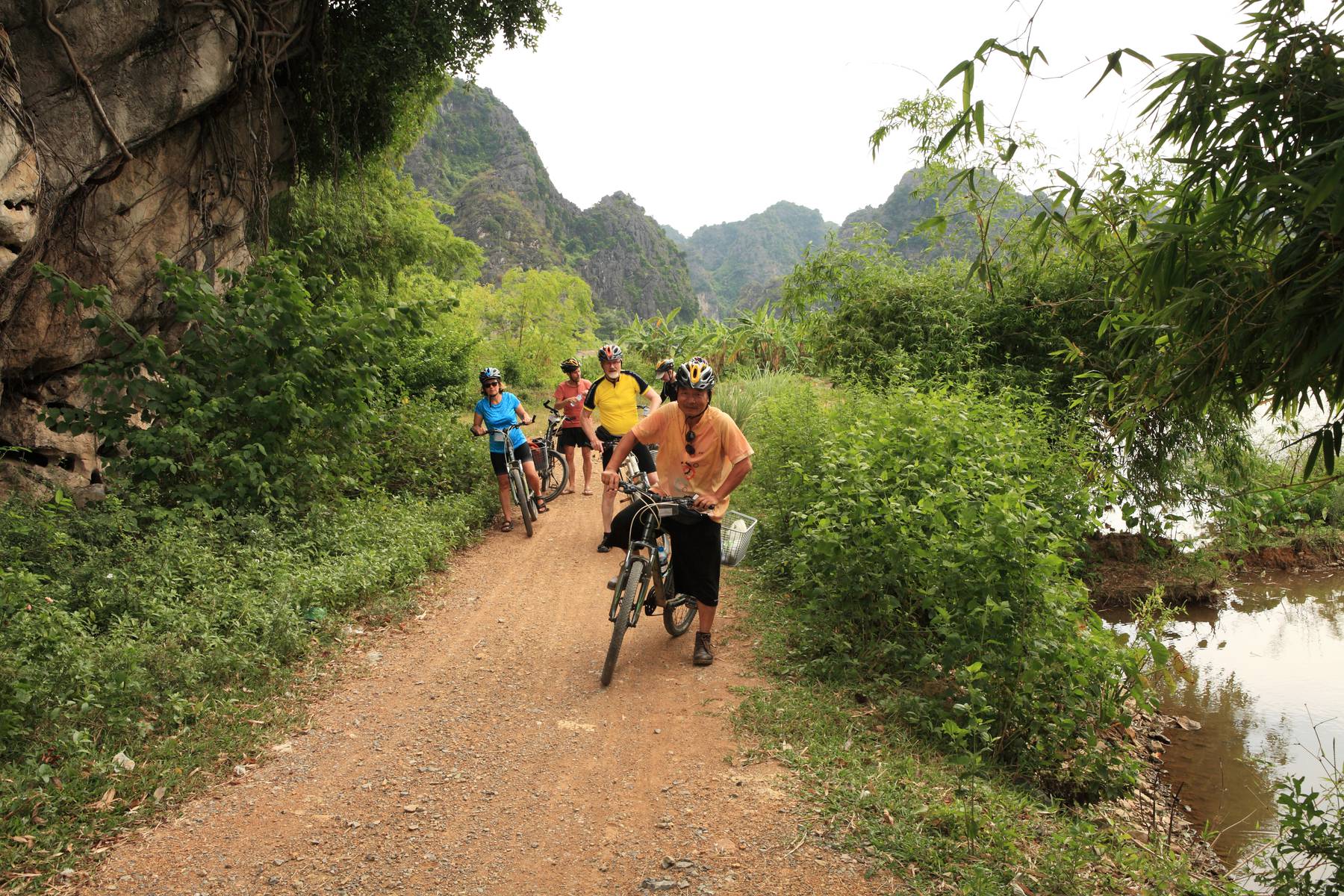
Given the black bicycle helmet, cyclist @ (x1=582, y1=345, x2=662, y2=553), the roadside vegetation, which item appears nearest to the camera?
the roadside vegetation

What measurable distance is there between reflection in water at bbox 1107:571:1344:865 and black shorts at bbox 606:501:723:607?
3175 millimetres

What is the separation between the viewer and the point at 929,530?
19.1 feet

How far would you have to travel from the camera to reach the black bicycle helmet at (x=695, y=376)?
509 cm

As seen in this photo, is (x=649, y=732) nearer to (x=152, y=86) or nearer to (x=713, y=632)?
(x=713, y=632)

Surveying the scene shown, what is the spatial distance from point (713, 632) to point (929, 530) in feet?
6.66

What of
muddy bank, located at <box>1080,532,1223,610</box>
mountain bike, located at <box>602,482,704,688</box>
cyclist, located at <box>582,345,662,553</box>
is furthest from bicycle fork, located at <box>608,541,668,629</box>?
muddy bank, located at <box>1080,532,1223,610</box>

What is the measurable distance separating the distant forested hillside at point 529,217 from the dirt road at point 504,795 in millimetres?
55996

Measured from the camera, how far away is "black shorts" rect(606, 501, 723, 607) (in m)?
5.54

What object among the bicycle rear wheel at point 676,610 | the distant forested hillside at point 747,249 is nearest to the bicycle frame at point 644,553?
the bicycle rear wheel at point 676,610

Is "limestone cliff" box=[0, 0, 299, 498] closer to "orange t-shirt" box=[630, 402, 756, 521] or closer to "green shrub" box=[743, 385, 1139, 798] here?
"orange t-shirt" box=[630, 402, 756, 521]

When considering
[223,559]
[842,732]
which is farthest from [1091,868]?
[223,559]

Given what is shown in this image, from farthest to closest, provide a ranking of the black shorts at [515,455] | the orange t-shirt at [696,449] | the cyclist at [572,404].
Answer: the cyclist at [572,404]
the black shorts at [515,455]
the orange t-shirt at [696,449]

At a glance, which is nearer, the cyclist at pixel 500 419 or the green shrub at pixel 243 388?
the green shrub at pixel 243 388

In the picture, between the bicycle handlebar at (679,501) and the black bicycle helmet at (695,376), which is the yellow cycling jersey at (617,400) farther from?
the black bicycle helmet at (695,376)
